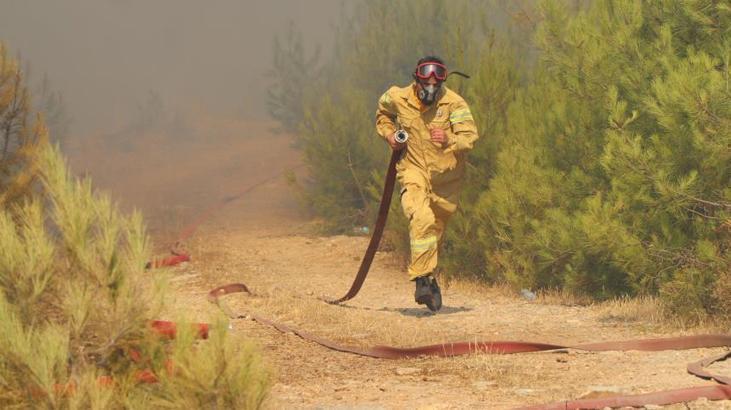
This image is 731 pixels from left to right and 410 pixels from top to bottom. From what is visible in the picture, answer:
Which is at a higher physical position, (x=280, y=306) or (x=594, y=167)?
(x=594, y=167)

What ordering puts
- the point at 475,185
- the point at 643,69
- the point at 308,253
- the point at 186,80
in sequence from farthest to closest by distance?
the point at 186,80
the point at 308,253
the point at 475,185
the point at 643,69

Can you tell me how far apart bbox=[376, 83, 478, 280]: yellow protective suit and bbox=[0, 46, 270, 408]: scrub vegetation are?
471 centimetres

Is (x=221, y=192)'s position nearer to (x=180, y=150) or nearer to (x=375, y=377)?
(x=180, y=150)

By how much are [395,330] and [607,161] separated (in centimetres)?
193

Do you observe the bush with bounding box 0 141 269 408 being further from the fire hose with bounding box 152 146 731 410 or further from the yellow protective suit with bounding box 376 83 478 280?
the yellow protective suit with bounding box 376 83 478 280

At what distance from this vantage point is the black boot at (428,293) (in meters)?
8.44

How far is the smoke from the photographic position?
62.8 meters

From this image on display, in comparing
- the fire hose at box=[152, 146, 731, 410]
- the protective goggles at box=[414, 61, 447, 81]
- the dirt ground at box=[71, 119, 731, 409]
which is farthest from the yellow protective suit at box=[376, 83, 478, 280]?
the fire hose at box=[152, 146, 731, 410]

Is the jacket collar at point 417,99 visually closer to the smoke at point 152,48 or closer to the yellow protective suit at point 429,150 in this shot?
the yellow protective suit at point 429,150

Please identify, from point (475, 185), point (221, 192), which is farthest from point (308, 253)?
point (221, 192)

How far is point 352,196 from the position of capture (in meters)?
18.5

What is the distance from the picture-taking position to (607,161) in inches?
292

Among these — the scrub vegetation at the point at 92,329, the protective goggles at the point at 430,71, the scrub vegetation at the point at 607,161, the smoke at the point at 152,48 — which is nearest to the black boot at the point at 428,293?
the scrub vegetation at the point at 607,161

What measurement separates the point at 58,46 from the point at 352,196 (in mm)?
69597
